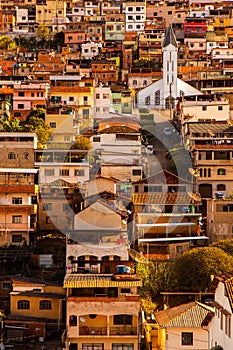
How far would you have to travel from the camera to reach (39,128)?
157ft

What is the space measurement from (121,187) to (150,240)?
5.43 meters

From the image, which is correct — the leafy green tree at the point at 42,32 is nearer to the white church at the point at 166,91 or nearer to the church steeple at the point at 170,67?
the church steeple at the point at 170,67

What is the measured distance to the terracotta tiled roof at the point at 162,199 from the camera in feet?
125

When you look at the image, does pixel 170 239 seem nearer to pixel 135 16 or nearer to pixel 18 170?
pixel 18 170

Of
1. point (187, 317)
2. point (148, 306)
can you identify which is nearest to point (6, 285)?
point (148, 306)

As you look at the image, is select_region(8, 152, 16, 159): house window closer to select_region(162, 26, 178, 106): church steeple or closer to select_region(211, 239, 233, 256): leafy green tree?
select_region(211, 239, 233, 256): leafy green tree

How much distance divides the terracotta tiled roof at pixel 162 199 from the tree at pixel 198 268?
551 cm

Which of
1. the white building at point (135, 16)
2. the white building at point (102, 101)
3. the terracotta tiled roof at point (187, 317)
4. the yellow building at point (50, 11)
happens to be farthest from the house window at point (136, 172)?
the yellow building at point (50, 11)

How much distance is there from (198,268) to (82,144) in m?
14.6

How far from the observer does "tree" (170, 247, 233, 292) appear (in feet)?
105

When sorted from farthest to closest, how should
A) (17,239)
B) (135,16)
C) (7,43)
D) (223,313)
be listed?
(135,16), (7,43), (17,239), (223,313)

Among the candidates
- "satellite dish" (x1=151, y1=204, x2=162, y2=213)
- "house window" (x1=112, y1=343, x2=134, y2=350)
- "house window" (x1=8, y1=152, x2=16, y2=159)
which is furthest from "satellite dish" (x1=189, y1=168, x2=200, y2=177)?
"house window" (x1=112, y1=343, x2=134, y2=350)

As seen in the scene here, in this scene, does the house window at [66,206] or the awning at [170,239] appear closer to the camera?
the awning at [170,239]

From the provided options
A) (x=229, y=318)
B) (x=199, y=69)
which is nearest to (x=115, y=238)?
(x=229, y=318)
